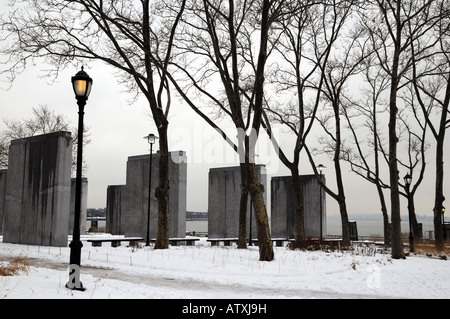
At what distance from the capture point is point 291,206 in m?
33.9

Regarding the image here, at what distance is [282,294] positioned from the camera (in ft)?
28.3

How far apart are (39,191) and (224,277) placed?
459 inches

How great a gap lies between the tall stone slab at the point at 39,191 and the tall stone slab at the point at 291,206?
61.6 feet

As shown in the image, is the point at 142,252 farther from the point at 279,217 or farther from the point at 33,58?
the point at 279,217

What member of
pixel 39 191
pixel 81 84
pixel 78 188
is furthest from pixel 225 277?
pixel 39 191

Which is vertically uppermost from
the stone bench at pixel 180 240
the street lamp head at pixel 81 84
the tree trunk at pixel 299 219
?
the street lamp head at pixel 81 84

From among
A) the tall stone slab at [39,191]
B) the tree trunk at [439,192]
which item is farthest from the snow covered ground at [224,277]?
the tree trunk at [439,192]

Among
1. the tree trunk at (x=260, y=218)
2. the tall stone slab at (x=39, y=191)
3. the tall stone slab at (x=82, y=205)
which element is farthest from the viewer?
the tall stone slab at (x=82, y=205)

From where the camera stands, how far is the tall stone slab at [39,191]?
18.4 metres

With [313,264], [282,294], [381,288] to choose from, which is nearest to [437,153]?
[313,264]

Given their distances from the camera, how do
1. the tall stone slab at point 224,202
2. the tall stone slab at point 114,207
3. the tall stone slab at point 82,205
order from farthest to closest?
the tall stone slab at point 114,207
the tall stone slab at point 82,205
the tall stone slab at point 224,202

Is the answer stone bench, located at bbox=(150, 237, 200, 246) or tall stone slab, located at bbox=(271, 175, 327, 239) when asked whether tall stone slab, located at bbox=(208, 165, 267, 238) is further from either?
stone bench, located at bbox=(150, 237, 200, 246)

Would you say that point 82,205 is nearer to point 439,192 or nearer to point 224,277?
point 439,192

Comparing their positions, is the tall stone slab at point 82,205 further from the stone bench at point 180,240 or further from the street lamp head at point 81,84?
the street lamp head at point 81,84
